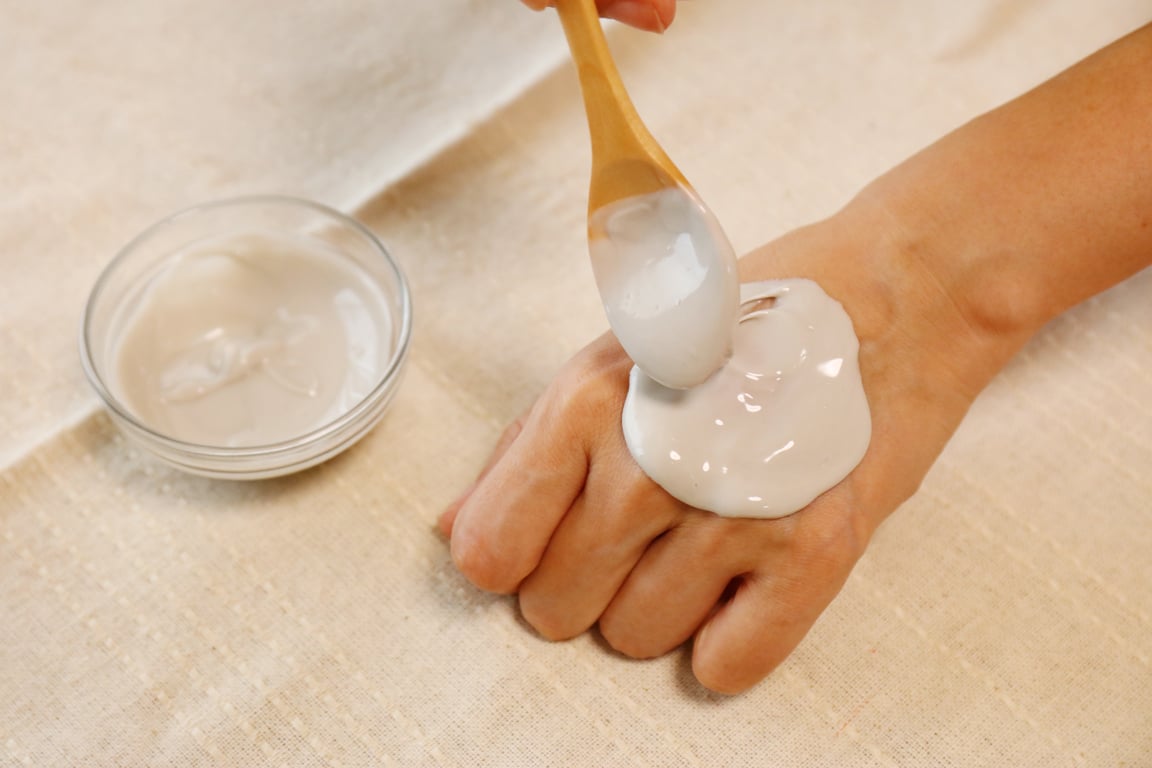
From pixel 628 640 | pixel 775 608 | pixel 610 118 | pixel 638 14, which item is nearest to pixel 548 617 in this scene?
pixel 628 640

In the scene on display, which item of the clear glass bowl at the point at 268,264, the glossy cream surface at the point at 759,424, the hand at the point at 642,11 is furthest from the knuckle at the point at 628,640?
the hand at the point at 642,11

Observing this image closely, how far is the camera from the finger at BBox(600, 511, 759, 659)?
0.78 m

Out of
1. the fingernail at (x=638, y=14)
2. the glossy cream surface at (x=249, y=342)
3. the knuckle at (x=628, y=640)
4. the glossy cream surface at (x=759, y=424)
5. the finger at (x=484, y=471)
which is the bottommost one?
the knuckle at (x=628, y=640)

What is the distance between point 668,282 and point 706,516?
170 millimetres

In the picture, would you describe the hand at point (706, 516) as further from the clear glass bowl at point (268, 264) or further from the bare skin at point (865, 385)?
the clear glass bowl at point (268, 264)

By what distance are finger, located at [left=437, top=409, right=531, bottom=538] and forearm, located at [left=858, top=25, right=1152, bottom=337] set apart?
35 centimetres

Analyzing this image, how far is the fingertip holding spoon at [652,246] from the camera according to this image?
738 mm

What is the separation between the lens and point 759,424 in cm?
76

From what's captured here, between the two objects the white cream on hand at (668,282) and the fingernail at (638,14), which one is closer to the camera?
the white cream on hand at (668,282)

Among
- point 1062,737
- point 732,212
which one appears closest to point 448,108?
point 732,212

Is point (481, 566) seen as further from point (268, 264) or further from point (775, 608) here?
point (268, 264)

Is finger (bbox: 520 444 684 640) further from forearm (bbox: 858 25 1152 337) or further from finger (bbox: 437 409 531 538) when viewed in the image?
forearm (bbox: 858 25 1152 337)

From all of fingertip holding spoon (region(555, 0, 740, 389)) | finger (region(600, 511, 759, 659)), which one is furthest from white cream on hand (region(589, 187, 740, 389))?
finger (region(600, 511, 759, 659))

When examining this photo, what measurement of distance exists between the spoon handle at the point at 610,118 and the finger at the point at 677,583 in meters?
0.24
